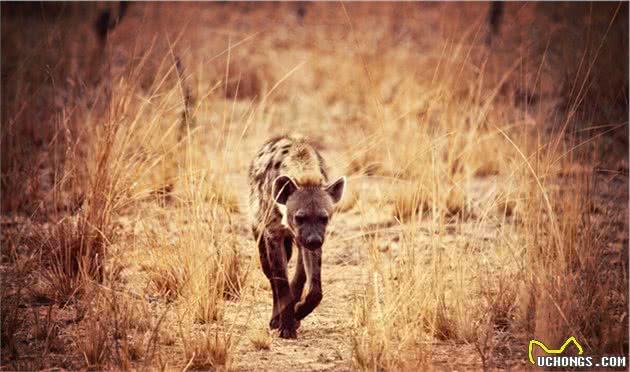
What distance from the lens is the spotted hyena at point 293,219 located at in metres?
5.12

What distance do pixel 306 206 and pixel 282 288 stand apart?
0.51 meters

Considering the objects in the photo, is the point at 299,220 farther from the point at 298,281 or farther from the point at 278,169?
the point at 298,281

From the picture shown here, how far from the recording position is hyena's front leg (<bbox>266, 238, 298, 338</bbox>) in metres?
5.20

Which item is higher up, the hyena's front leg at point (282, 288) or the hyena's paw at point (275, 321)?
the hyena's front leg at point (282, 288)

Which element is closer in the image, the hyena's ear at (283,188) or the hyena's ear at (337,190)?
the hyena's ear at (283,188)

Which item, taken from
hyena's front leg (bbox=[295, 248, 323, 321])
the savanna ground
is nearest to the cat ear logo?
the savanna ground

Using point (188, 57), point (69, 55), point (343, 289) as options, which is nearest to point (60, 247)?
point (343, 289)

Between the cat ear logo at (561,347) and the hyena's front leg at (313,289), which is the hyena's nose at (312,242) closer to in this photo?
the hyena's front leg at (313,289)

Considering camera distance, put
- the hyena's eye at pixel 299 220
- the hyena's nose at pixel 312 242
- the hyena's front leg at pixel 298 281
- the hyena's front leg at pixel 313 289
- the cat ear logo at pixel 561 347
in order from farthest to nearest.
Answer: the hyena's front leg at pixel 298 281 → the hyena's front leg at pixel 313 289 → the hyena's eye at pixel 299 220 → the hyena's nose at pixel 312 242 → the cat ear logo at pixel 561 347

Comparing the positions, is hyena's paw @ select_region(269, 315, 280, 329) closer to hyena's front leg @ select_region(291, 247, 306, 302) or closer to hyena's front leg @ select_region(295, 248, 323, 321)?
hyena's front leg @ select_region(295, 248, 323, 321)

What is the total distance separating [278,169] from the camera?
5594 mm

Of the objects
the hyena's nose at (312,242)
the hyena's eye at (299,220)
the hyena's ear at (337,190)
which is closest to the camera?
the hyena's nose at (312,242)

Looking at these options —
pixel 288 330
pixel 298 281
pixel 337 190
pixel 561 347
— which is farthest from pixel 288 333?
pixel 561 347

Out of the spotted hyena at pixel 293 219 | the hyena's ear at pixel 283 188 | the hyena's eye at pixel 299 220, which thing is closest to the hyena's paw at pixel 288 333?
the spotted hyena at pixel 293 219
